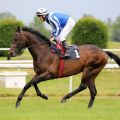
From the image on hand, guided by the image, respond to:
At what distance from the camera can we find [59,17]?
10883 mm

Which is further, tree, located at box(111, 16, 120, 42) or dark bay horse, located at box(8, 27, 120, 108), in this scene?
tree, located at box(111, 16, 120, 42)

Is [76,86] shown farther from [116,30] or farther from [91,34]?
[116,30]

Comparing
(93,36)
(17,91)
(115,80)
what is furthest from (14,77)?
(93,36)

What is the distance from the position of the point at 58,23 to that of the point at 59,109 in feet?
5.47

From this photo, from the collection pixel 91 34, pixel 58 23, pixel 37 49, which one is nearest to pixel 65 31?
pixel 58 23

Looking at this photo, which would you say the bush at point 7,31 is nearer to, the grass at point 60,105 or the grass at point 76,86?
the grass at point 76,86

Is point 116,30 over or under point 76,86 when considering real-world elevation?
under

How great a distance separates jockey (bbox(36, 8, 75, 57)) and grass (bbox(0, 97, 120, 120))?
114cm

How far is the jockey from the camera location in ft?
35.1

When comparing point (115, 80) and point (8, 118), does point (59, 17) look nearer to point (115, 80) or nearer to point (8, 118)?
point (8, 118)

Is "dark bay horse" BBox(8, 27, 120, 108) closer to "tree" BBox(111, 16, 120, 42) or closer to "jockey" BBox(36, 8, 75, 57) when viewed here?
"jockey" BBox(36, 8, 75, 57)

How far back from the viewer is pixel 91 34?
85.3 feet

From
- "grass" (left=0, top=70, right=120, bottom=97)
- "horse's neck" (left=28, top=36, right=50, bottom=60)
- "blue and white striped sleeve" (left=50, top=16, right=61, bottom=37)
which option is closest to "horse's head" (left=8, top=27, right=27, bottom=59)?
"horse's neck" (left=28, top=36, right=50, bottom=60)

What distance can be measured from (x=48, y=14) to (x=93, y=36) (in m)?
15.3
